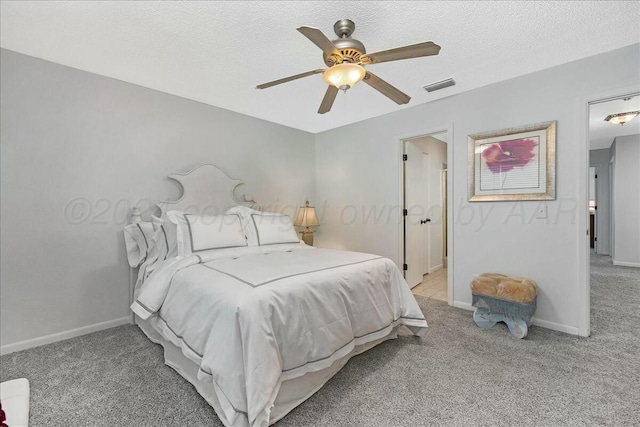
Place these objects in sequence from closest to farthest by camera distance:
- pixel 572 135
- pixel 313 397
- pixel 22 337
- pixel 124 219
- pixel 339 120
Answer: pixel 313 397, pixel 22 337, pixel 572 135, pixel 124 219, pixel 339 120

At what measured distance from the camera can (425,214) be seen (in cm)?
430

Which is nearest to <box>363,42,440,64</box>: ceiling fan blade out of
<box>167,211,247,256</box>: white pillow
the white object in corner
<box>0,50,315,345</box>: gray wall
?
<box>167,211,247,256</box>: white pillow

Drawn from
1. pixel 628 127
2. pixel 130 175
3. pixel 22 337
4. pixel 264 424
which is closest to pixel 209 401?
pixel 264 424

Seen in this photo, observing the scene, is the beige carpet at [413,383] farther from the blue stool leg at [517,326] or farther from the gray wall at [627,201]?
the gray wall at [627,201]

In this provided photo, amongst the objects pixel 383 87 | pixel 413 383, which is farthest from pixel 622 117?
pixel 413 383

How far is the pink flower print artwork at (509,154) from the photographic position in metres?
2.67

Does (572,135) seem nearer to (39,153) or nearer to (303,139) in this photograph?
(303,139)

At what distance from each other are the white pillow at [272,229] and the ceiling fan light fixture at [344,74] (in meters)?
1.67

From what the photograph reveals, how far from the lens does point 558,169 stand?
2.52 m

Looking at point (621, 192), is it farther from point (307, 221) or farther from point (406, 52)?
point (406, 52)

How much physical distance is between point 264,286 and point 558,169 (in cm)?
277

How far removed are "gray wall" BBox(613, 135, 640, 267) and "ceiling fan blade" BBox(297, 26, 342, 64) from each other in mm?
6053

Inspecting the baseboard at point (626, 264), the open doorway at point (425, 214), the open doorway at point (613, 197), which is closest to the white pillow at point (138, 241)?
the open doorway at point (425, 214)

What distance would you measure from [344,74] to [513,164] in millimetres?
2077
